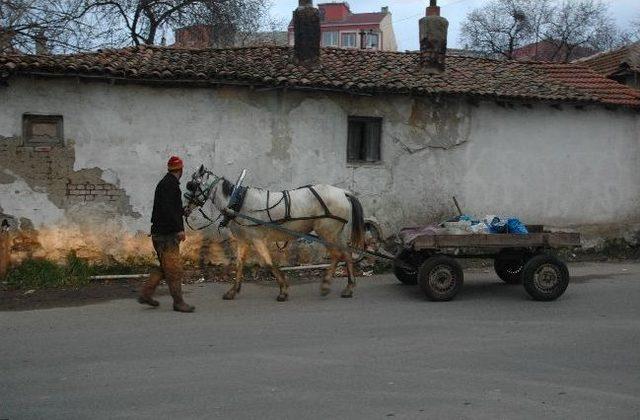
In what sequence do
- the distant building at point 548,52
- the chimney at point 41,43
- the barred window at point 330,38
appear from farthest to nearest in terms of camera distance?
the barred window at point 330,38 → the distant building at point 548,52 → the chimney at point 41,43

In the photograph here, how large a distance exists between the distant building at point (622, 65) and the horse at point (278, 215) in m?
10.0

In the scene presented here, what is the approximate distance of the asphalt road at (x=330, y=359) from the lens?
4.68 metres

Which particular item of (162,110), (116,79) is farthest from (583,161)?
(116,79)

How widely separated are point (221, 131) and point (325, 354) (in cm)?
617

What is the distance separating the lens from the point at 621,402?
4.74 m

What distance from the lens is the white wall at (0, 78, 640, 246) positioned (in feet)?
35.0

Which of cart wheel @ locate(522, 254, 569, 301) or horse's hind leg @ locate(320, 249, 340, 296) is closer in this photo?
cart wheel @ locate(522, 254, 569, 301)

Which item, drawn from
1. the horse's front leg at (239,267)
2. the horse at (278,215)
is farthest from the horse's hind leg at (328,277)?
the horse's front leg at (239,267)

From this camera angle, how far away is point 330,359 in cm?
588

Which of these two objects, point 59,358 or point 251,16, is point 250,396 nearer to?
point 59,358

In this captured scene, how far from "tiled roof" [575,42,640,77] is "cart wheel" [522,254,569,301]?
9034 mm

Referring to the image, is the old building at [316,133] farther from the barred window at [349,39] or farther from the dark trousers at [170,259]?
the barred window at [349,39]

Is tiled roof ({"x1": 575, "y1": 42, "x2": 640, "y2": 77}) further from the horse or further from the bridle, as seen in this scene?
the bridle

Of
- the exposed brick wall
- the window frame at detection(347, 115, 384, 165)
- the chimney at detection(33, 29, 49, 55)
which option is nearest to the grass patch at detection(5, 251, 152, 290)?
the exposed brick wall
